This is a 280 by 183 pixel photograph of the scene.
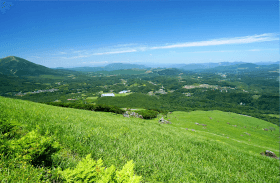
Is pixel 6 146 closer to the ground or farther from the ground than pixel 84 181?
farther from the ground

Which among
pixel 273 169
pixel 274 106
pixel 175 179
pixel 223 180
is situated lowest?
pixel 274 106

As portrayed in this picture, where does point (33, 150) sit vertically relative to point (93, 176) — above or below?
above

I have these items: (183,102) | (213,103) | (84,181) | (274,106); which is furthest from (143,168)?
(274,106)

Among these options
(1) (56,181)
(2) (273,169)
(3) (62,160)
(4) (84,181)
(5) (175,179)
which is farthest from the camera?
(2) (273,169)

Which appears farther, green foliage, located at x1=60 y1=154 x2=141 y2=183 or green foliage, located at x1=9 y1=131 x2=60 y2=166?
green foliage, located at x1=9 y1=131 x2=60 y2=166

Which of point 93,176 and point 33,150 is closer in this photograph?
point 93,176

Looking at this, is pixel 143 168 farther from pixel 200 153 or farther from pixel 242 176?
pixel 242 176

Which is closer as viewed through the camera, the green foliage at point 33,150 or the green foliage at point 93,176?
the green foliage at point 93,176

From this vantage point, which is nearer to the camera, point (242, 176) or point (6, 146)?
point (6, 146)
